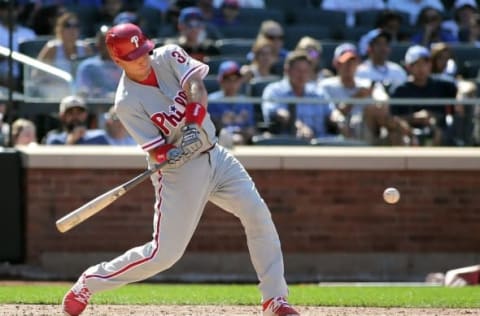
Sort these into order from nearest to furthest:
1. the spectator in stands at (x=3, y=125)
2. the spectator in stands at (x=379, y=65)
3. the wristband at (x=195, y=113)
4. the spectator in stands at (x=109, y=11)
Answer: the wristband at (x=195, y=113), the spectator in stands at (x=3, y=125), the spectator in stands at (x=379, y=65), the spectator in stands at (x=109, y=11)

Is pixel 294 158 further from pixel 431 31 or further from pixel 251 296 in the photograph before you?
pixel 431 31

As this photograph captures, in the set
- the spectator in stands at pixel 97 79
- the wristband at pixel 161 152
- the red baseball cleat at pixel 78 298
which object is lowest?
the red baseball cleat at pixel 78 298

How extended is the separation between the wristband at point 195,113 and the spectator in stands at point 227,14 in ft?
26.7

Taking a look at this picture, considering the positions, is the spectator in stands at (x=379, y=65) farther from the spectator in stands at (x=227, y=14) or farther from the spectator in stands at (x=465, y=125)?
the spectator in stands at (x=227, y=14)

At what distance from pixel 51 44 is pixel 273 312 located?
21.7 feet

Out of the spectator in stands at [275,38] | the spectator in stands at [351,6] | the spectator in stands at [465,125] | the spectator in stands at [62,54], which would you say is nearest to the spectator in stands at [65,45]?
the spectator in stands at [62,54]

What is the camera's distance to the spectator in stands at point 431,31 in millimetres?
14297

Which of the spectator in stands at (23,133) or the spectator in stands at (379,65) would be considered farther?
the spectator in stands at (379,65)

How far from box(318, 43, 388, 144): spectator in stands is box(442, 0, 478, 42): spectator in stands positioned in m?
2.86

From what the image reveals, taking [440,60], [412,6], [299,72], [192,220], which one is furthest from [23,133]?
[412,6]

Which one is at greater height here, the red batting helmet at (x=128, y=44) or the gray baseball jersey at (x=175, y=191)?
the red batting helmet at (x=128, y=44)

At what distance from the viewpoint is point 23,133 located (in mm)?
11133

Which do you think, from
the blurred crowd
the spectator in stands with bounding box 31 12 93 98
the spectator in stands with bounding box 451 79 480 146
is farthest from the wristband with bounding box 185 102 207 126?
the spectator in stands with bounding box 31 12 93 98

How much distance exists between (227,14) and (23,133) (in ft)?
13.4
